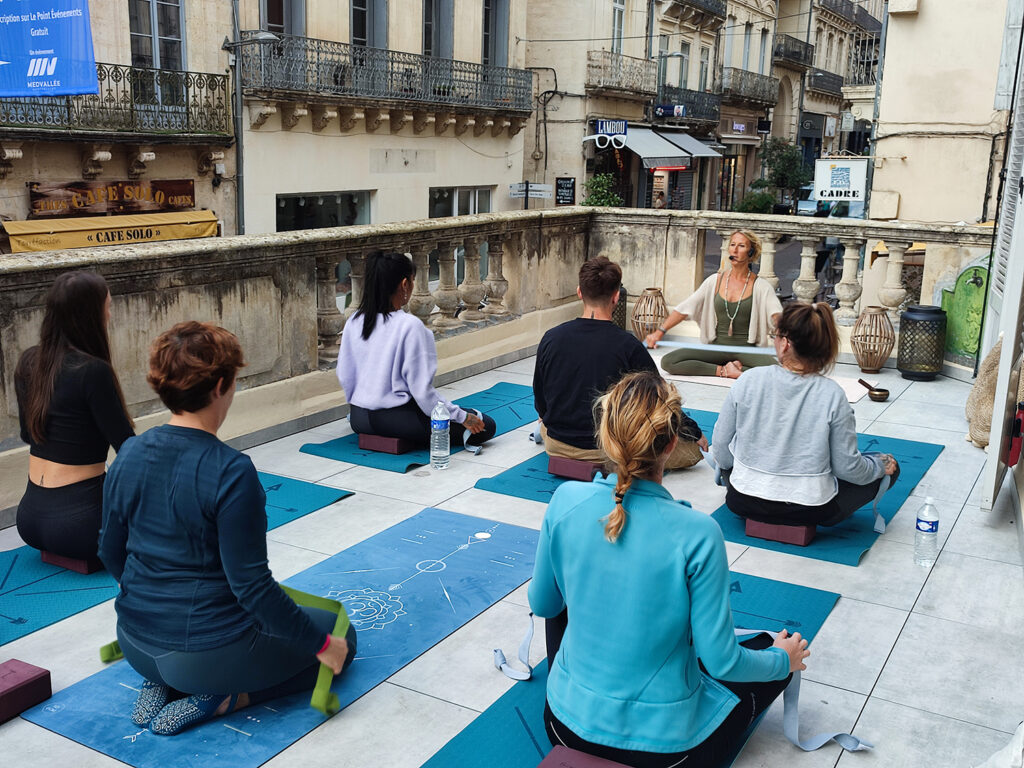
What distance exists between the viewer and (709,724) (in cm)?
301

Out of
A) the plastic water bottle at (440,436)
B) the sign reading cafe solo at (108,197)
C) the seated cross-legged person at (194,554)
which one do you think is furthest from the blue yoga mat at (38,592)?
the sign reading cafe solo at (108,197)

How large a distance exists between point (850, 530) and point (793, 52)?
4351cm

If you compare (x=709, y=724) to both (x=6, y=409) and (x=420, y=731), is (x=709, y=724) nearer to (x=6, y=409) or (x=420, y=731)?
(x=420, y=731)

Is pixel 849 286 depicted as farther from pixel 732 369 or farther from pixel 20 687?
pixel 20 687

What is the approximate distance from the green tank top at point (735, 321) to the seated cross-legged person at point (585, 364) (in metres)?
2.71

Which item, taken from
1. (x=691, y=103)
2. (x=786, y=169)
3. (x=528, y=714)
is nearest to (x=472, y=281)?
(x=528, y=714)

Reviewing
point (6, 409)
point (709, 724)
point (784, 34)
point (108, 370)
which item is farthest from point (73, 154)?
point (784, 34)

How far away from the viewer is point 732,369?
8.82m

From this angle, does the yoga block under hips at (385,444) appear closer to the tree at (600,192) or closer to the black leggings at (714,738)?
the black leggings at (714,738)

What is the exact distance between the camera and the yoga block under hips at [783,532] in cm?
538

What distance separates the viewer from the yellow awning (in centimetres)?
1456

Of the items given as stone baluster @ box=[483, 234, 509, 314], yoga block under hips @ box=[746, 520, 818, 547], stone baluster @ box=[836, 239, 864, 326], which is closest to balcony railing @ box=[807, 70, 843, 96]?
stone baluster @ box=[836, 239, 864, 326]

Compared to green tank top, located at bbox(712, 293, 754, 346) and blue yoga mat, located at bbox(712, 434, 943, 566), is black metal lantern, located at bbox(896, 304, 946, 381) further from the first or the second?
blue yoga mat, located at bbox(712, 434, 943, 566)

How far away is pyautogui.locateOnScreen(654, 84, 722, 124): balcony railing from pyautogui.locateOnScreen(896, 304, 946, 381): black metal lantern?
24661mm
